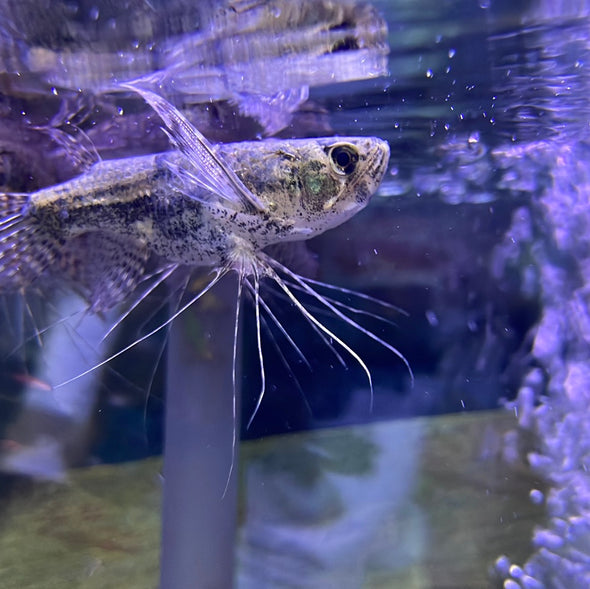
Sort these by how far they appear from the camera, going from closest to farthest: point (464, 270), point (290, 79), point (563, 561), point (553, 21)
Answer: point (553, 21) < point (290, 79) < point (563, 561) < point (464, 270)

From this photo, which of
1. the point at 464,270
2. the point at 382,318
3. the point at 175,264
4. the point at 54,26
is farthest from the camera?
the point at 464,270

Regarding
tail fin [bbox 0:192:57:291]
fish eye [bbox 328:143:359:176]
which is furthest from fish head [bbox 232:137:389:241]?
tail fin [bbox 0:192:57:291]

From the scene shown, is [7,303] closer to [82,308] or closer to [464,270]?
[82,308]

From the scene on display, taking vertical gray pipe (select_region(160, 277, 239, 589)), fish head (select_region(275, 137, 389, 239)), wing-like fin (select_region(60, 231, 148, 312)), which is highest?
fish head (select_region(275, 137, 389, 239))

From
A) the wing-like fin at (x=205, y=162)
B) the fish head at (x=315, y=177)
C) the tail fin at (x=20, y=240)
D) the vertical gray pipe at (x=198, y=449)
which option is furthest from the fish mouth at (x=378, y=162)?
the tail fin at (x=20, y=240)

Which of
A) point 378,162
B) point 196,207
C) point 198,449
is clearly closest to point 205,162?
point 196,207

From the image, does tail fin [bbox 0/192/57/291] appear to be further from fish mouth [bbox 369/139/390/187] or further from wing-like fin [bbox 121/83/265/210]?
fish mouth [bbox 369/139/390/187]

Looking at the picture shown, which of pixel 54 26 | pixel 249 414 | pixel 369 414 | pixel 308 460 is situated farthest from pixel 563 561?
pixel 54 26
